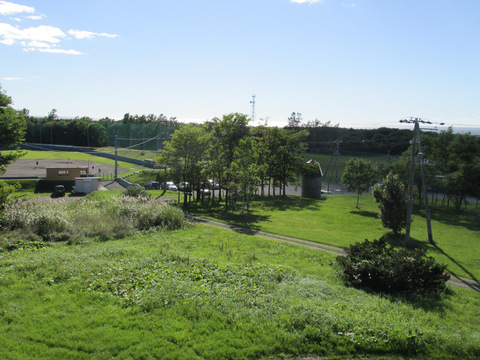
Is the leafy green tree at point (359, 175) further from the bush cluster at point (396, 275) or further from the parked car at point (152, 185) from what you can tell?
the bush cluster at point (396, 275)

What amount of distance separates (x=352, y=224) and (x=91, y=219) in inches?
903

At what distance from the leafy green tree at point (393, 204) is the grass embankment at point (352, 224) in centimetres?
129

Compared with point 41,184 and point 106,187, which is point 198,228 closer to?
point 106,187

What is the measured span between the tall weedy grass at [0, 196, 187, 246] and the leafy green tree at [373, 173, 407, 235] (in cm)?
1591

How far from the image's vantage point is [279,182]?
2146 inches

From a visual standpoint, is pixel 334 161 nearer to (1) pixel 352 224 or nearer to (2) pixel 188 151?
(1) pixel 352 224

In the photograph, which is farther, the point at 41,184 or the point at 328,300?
the point at 41,184

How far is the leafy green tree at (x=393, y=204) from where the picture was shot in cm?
2838

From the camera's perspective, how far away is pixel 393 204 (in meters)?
28.4

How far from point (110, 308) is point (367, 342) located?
6.61m

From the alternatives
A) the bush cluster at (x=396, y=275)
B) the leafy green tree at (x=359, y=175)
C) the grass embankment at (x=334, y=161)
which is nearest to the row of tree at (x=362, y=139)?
the grass embankment at (x=334, y=161)

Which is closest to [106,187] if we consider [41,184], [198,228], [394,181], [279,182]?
[41,184]

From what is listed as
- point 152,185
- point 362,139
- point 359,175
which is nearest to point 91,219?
point 359,175

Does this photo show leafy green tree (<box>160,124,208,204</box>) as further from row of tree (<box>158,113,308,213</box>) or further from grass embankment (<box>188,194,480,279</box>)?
grass embankment (<box>188,194,480,279</box>)
